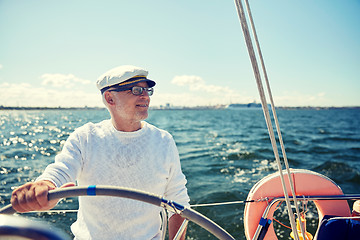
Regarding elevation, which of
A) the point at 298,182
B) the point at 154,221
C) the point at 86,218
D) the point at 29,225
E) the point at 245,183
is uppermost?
the point at 29,225

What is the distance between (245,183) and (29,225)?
5583 millimetres

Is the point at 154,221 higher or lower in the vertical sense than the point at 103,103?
lower

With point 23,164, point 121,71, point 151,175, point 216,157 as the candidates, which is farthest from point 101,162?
point 23,164

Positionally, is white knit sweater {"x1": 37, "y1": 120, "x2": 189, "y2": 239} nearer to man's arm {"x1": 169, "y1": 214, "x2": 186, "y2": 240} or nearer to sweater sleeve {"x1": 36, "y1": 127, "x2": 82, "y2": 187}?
sweater sleeve {"x1": 36, "y1": 127, "x2": 82, "y2": 187}

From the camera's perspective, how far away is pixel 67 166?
3.72 ft

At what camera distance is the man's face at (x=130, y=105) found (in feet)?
4.34

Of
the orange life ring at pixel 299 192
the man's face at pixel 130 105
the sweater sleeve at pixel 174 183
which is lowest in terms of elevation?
the orange life ring at pixel 299 192

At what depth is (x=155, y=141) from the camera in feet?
4.56

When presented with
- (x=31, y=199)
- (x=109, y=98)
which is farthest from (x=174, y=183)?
(x=31, y=199)

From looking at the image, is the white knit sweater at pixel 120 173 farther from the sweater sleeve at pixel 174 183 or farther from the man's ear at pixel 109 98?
the man's ear at pixel 109 98

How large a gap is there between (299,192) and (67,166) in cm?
157

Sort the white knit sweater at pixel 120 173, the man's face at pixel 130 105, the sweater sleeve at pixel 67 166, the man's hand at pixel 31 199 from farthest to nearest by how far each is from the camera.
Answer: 1. the man's face at pixel 130 105
2. the white knit sweater at pixel 120 173
3. the sweater sleeve at pixel 67 166
4. the man's hand at pixel 31 199

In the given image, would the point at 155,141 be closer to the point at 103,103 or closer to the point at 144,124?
the point at 144,124

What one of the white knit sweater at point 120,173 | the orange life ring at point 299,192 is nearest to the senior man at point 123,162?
the white knit sweater at point 120,173
